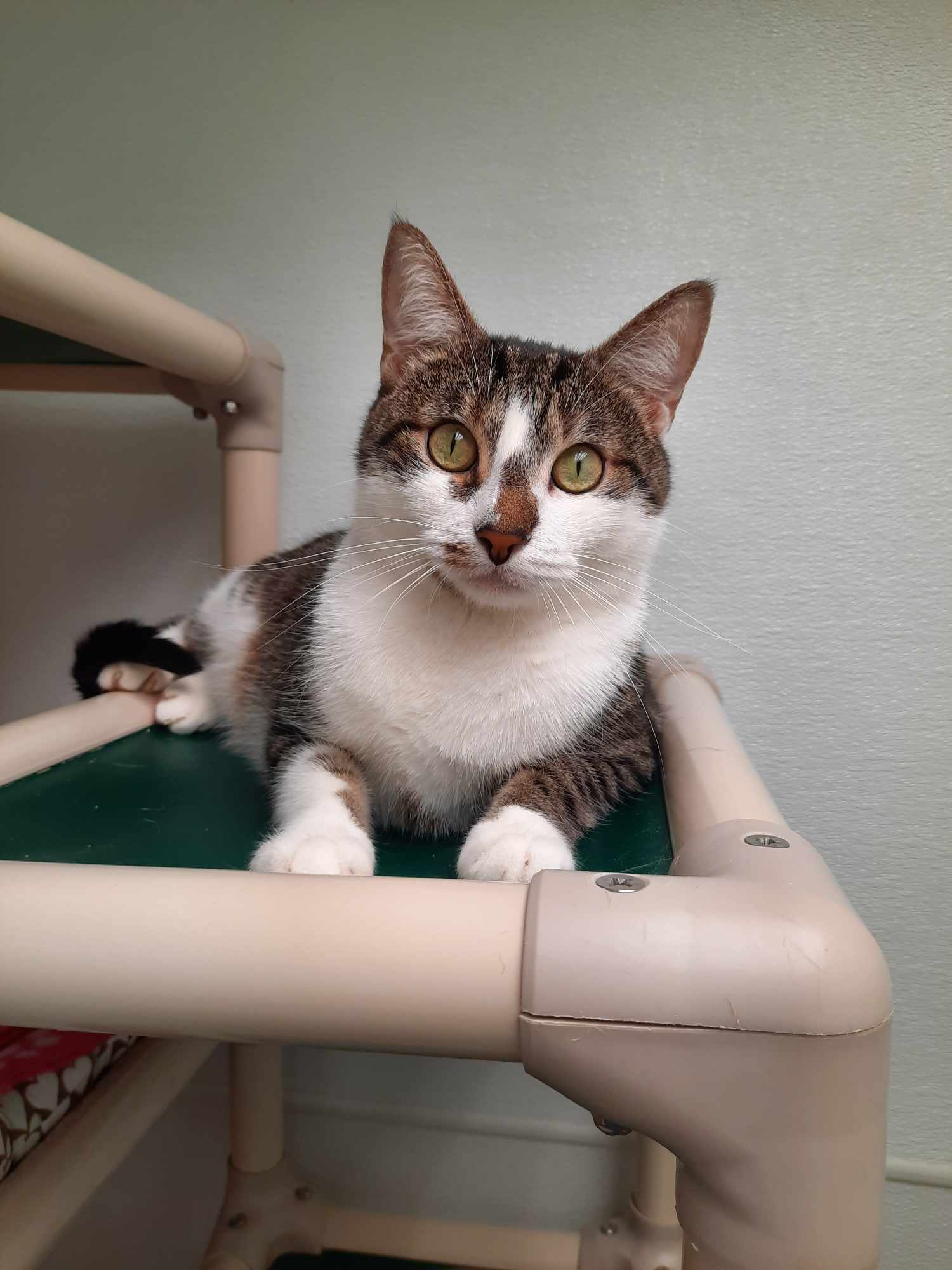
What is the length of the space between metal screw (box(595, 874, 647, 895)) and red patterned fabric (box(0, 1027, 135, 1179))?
2.01ft

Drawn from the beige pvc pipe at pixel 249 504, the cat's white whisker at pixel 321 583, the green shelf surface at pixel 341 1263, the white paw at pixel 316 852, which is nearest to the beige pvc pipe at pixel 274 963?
the white paw at pixel 316 852

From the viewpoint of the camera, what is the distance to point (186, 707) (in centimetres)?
107

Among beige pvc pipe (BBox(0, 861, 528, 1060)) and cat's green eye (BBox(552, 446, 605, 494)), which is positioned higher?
cat's green eye (BBox(552, 446, 605, 494))

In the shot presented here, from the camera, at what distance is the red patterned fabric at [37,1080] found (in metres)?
0.76

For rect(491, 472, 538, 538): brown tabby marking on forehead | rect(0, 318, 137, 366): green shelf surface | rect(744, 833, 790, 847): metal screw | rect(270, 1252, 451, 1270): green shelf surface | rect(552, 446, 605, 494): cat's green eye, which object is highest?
rect(0, 318, 137, 366): green shelf surface

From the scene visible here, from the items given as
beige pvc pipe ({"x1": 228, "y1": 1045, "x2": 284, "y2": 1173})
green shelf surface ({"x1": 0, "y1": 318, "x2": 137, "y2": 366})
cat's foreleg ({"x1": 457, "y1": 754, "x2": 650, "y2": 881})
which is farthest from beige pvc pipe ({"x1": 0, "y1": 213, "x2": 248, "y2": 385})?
beige pvc pipe ({"x1": 228, "y1": 1045, "x2": 284, "y2": 1173})

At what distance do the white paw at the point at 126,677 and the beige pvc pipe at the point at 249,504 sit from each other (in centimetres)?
22

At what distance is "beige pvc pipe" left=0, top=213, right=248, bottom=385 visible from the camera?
0.65 metres

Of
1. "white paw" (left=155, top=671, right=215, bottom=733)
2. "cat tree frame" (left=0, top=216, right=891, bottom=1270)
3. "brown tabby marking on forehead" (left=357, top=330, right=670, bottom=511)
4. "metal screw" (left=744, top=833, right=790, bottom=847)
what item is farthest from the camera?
"white paw" (left=155, top=671, right=215, bottom=733)

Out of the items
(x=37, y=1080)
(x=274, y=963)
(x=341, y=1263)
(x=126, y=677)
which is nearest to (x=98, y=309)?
(x=126, y=677)

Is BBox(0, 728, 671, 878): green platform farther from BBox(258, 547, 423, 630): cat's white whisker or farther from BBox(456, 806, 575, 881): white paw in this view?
BBox(258, 547, 423, 630): cat's white whisker

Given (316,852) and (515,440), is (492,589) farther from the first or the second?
(316,852)

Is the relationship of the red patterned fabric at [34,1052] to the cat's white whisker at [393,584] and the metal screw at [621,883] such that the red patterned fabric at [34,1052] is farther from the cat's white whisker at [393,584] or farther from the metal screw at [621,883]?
the metal screw at [621,883]

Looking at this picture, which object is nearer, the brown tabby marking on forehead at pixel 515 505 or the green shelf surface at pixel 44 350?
the brown tabby marking on forehead at pixel 515 505
